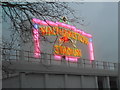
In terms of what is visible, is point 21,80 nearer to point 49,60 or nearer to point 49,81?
point 49,81

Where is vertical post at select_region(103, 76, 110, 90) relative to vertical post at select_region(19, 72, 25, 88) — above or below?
below

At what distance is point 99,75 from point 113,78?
3216mm

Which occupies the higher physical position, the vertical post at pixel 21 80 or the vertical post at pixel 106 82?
the vertical post at pixel 21 80

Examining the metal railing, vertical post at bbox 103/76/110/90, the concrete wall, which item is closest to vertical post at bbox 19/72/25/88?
the concrete wall

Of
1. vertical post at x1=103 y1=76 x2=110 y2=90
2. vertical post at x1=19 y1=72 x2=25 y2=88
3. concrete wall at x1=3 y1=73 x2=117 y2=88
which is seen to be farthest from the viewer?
vertical post at x1=103 y1=76 x2=110 y2=90

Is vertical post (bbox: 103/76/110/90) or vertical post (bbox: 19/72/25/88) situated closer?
vertical post (bbox: 19/72/25/88)

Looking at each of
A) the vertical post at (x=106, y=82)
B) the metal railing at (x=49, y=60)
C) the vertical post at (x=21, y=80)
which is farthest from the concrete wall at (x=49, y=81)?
the vertical post at (x=106, y=82)

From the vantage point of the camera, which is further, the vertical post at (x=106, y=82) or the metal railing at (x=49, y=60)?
the vertical post at (x=106, y=82)

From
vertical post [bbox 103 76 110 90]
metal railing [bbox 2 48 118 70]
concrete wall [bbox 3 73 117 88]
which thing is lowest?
vertical post [bbox 103 76 110 90]

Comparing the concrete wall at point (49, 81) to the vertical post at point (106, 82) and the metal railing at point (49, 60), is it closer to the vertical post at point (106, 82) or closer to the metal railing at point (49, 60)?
the metal railing at point (49, 60)

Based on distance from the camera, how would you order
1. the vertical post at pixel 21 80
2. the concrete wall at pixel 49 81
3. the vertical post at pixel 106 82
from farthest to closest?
the vertical post at pixel 106 82, the concrete wall at pixel 49 81, the vertical post at pixel 21 80

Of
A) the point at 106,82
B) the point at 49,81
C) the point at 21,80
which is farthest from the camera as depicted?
the point at 106,82

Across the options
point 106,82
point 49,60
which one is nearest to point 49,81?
point 49,60

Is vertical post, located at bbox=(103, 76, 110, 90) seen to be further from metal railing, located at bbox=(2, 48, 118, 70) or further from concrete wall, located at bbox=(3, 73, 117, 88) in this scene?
concrete wall, located at bbox=(3, 73, 117, 88)
